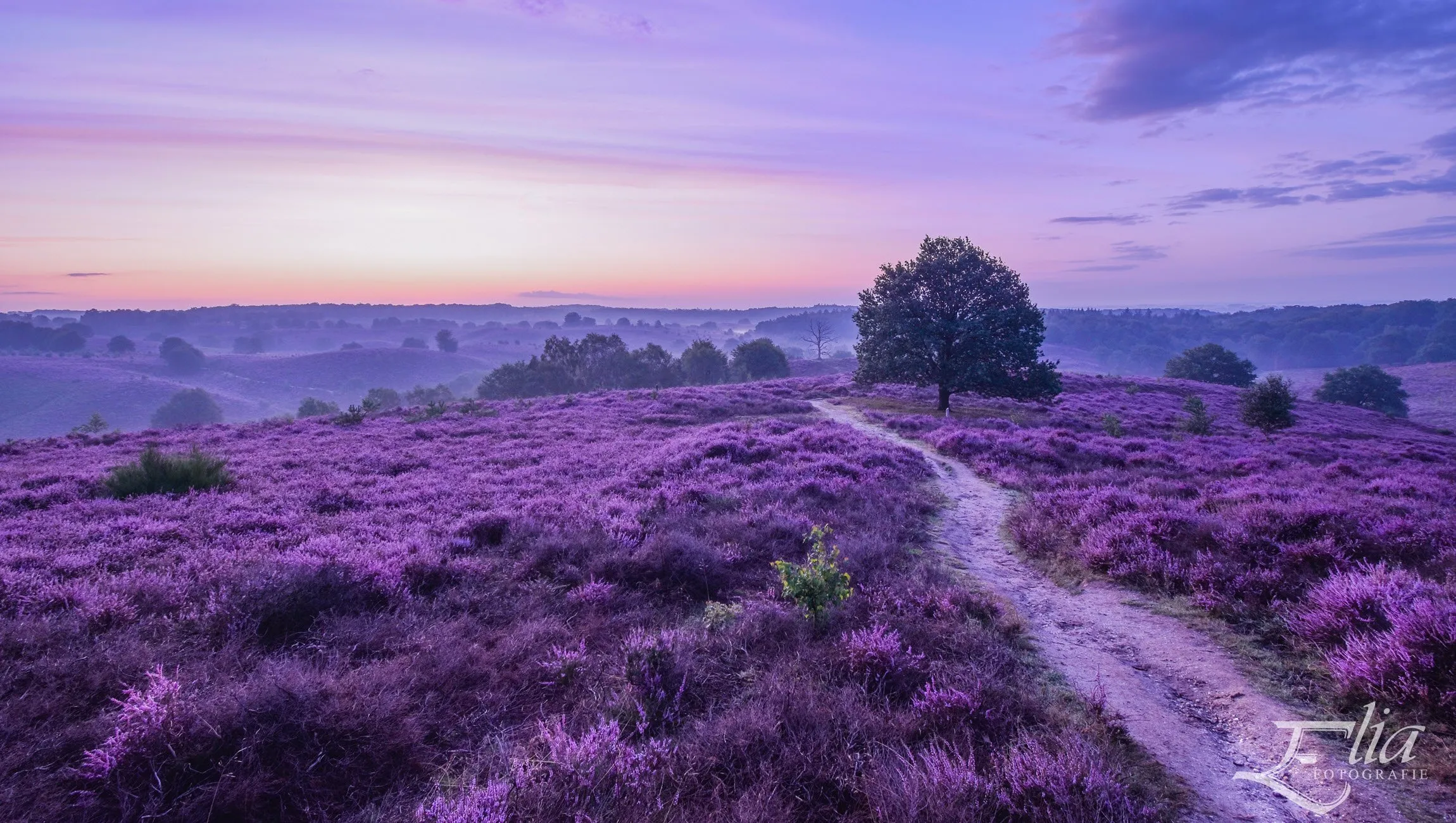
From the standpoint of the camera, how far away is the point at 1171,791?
385cm

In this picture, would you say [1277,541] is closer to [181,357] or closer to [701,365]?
[701,365]

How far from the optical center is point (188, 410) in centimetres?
8719

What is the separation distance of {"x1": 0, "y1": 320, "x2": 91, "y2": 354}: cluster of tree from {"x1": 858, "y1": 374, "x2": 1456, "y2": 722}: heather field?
9511 inches

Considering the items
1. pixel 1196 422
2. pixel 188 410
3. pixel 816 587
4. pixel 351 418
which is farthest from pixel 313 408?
pixel 1196 422

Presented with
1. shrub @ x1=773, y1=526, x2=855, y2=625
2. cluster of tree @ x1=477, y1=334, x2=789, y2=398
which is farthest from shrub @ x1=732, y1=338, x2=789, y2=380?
shrub @ x1=773, y1=526, x2=855, y2=625

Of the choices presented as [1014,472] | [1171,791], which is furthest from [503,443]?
[1171,791]

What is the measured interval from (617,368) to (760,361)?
20737mm

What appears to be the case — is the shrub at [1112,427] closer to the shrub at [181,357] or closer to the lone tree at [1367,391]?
the lone tree at [1367,391]

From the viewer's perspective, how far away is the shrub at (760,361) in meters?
81.0

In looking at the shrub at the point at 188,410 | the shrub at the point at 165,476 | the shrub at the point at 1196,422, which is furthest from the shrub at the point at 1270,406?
the shrub at the point at 188,410

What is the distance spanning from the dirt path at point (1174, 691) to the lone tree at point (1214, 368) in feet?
282

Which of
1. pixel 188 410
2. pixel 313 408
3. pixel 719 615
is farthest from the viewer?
pixel 188 410

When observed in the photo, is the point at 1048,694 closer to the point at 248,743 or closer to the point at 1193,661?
the point at 1193,661

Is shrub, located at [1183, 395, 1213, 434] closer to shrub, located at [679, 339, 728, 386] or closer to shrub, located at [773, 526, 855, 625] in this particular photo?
shrub, located at [773, 526, 855, 625]
